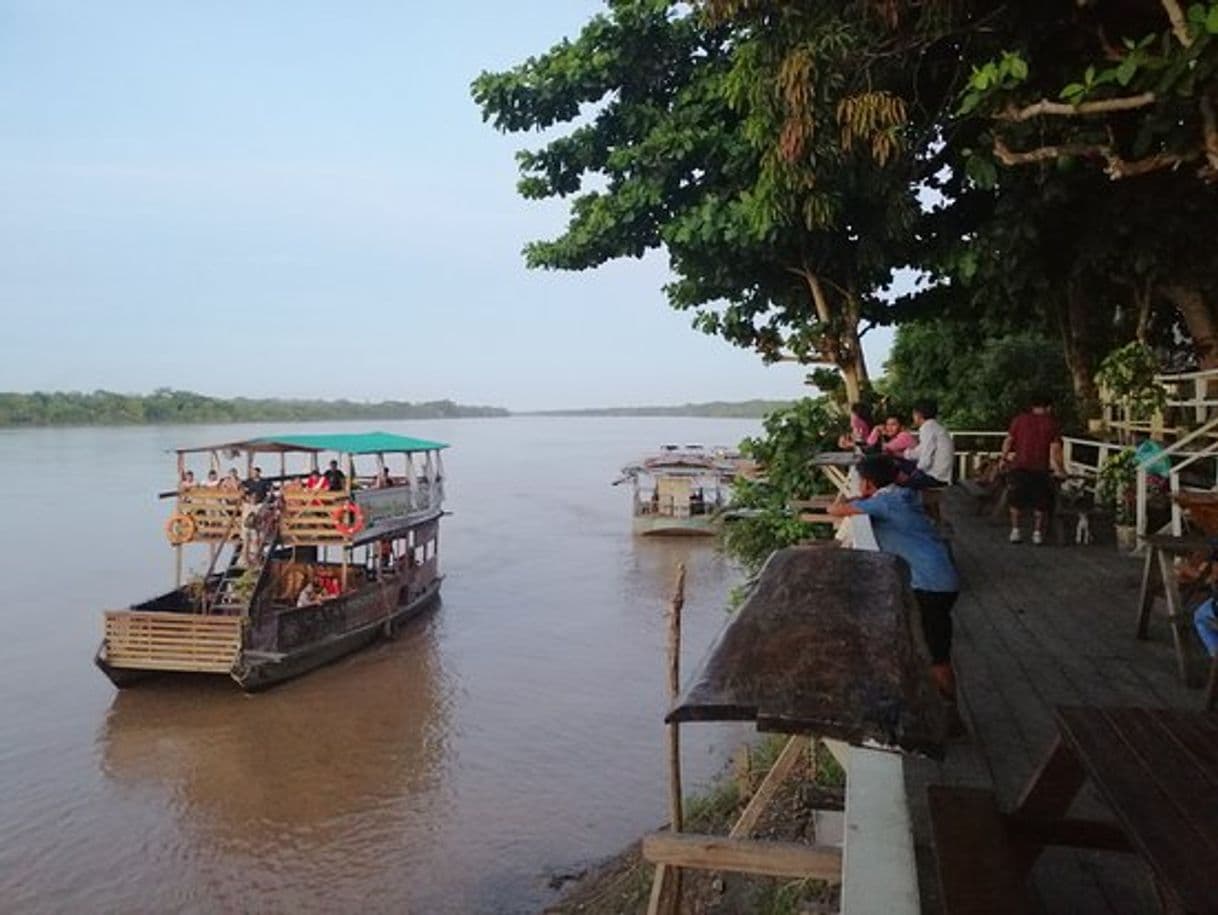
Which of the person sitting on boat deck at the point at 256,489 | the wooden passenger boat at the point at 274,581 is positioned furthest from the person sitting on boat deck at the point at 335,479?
the person sitting on boat deck at the point at 256,489

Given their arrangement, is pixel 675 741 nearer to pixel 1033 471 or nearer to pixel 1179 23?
pixel 1179 23

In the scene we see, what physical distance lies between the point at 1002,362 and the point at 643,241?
11.5 metres

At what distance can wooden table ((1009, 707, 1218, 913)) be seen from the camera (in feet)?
5.37

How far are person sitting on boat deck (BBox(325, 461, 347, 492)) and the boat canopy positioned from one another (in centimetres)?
44

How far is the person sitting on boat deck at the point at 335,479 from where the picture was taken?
56.9 feet

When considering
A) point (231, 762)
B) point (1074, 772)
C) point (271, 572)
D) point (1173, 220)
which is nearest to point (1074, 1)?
point (1173, 220)

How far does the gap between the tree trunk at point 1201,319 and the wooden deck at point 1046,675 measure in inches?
143

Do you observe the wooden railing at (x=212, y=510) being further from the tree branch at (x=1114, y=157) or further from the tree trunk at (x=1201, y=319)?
the tree trunk at (x=1201, y=319)

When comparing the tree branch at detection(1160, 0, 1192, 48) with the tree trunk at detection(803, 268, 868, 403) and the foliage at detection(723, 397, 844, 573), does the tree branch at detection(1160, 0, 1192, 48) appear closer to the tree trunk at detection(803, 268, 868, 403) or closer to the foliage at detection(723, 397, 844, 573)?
the foliage at detection(723, 397, 844, 573)

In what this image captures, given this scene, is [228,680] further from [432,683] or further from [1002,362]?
[1002,362]

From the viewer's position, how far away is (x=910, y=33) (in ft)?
24.9

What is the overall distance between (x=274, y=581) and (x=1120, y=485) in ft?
49.5

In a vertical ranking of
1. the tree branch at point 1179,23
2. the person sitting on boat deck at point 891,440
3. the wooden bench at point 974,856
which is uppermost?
the tree branch at point 1179,23

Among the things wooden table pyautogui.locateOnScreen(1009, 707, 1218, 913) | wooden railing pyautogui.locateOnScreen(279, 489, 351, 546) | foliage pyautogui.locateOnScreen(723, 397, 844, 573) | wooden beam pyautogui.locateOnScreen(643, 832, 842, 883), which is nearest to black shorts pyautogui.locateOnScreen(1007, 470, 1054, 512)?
foliage pyautogui.locateOnScreen(723, 397, 844, 573)
